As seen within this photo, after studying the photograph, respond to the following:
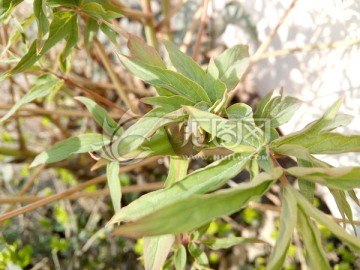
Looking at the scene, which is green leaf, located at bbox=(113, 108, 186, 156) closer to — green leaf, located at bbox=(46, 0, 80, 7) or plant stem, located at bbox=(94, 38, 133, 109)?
green leaf, located at bbox=(46, 0, 80, 7)

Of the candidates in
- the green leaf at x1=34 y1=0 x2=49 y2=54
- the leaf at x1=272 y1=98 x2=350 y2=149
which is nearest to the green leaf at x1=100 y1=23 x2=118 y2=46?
the green leaf at x1=34 y1=0 x2=49 y2=54

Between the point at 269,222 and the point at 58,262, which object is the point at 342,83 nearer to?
the point at 269,222

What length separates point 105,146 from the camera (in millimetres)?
692

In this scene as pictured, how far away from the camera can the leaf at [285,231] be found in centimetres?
→ 40

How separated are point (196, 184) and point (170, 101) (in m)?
0.13

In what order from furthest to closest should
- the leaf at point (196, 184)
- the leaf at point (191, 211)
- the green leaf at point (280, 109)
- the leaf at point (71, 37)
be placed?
the leaf at point (71, 37), the green leaf at point (280, 109), the leaf at point (196, 184), the leaf at point (191, 211)

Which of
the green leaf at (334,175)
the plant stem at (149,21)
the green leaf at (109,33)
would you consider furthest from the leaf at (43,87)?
the green leaf at (334,175)

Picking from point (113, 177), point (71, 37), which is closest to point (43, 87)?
point (71, 37)

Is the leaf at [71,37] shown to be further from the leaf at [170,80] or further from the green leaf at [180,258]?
the green leaf at [180,258]

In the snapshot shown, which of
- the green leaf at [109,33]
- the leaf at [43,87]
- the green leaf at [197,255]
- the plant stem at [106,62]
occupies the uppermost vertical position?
the green leaf at [109,33]

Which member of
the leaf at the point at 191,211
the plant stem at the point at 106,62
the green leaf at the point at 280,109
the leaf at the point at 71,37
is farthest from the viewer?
the plant stem at the point at 106,62

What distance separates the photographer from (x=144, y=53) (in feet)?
2.05

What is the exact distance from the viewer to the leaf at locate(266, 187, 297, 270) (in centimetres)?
40

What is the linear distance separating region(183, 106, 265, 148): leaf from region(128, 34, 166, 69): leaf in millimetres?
140
